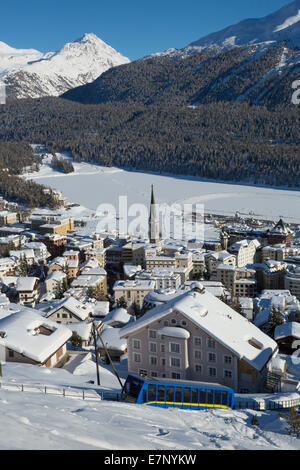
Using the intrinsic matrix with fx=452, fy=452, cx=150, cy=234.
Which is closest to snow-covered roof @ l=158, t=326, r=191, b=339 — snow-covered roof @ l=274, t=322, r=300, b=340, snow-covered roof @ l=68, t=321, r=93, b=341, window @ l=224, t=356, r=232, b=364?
window @ l=224, t=356, r=232, b=364

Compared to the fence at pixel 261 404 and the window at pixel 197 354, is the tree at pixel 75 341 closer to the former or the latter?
the window at pixel 197 354

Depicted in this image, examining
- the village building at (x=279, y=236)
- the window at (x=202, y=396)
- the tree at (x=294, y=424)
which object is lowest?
the village building at (x=279, y=236)

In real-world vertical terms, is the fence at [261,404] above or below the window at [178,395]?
below

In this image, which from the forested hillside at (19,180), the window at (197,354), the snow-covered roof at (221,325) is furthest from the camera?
the forested hillside at (19,180)

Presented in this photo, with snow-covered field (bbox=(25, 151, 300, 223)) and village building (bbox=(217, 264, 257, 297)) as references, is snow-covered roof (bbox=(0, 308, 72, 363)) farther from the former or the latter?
snow-covered field (bbox=(25, 151, 300, 223))

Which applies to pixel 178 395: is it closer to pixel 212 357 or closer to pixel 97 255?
pixel 212 357

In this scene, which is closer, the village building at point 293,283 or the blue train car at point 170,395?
the blue train car at point 170,395

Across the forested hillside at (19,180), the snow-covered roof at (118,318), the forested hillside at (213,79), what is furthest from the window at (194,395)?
the forested hillside at (213,79)
